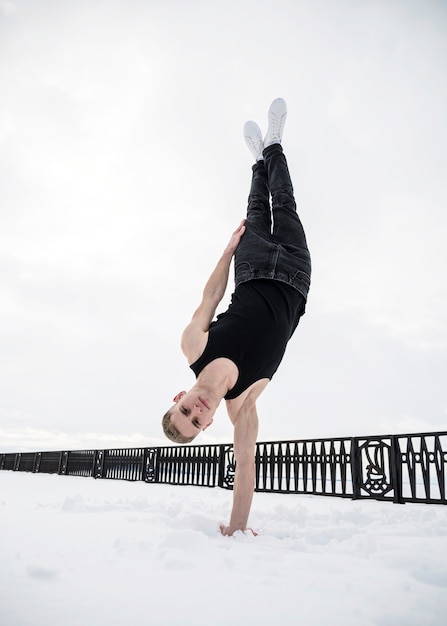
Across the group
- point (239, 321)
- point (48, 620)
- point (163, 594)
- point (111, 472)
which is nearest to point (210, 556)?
point (163, 594)

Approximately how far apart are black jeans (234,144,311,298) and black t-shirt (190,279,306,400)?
0.10m

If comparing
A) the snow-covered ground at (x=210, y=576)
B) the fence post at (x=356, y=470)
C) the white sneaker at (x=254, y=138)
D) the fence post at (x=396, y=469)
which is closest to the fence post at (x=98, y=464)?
the fence post at (x=356, y=470)

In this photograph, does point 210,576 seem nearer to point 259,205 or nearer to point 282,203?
point 282,203

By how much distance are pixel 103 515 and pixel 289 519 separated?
5.04ft

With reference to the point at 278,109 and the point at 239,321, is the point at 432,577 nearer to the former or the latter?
the point at 239,321

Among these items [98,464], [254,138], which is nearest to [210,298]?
[254,138]

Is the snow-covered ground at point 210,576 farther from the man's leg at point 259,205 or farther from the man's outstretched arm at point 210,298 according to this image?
the man's leg at point 259,205

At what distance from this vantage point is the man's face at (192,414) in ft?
8.78

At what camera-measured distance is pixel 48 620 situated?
43.7 inches

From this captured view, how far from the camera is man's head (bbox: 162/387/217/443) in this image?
268 centimetres

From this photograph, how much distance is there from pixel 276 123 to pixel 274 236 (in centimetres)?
159

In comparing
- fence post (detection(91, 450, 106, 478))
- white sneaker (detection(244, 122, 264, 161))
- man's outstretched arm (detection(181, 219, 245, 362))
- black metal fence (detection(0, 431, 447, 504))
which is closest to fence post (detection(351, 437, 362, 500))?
black metal fence (detection(0, 431, 447, 504))

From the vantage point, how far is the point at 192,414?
2699mm

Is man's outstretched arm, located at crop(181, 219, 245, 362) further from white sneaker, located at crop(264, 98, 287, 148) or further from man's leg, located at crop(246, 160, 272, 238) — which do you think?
white sneaker, located at crop(264, 98, 287, 148)
